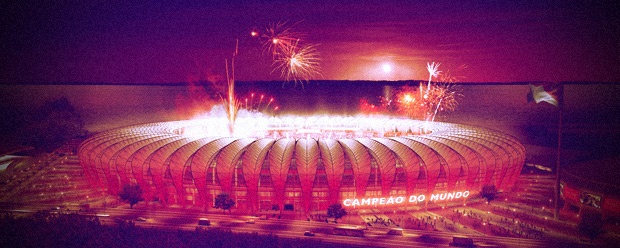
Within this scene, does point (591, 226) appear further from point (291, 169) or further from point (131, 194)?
point (131, 194)

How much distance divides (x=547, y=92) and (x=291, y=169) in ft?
96.9

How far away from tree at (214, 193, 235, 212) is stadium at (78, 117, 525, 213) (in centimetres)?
88

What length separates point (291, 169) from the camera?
31328 millimetres

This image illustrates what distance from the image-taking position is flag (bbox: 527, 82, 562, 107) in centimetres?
3135

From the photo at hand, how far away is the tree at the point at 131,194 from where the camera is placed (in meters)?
32.3

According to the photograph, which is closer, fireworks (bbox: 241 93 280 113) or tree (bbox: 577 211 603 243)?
tree (bbox: 577 211 603 243)

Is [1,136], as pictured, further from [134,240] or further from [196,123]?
[134,240]

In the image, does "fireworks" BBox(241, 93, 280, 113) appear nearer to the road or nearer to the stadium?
the stadium

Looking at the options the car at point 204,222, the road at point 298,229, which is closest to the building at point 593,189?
the road at point 298,229

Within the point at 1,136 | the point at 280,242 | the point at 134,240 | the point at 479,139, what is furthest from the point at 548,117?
the point at 1,136

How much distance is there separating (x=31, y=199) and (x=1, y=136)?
96.0ft

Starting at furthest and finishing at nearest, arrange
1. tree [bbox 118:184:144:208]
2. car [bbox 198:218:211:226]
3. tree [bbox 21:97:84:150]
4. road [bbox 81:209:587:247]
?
tree [bbox 21:97:84:150] < tree [bbox 118:184:144:208] < car [bbox 198:218:211:226] < road [bbox 81:209:587:247]

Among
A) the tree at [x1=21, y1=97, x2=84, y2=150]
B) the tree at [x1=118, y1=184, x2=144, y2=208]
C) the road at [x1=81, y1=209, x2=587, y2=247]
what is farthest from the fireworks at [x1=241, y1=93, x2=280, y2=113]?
the road at [x1=81, y1=209, x2=587, y2=247]

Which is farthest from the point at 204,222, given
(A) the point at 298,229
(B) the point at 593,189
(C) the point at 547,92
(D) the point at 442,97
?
(D) the point at 442,97
